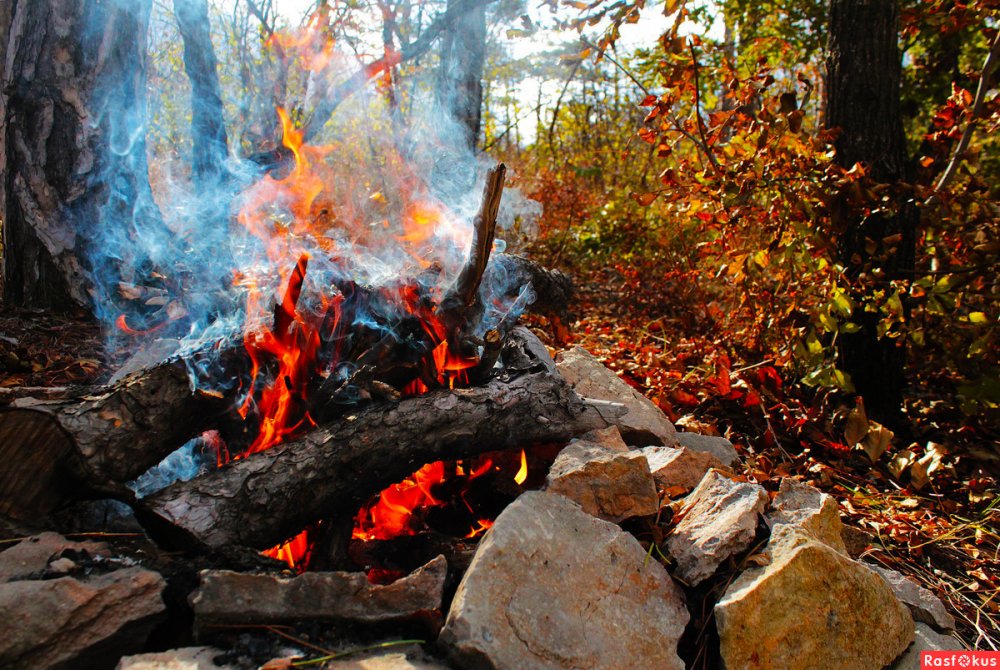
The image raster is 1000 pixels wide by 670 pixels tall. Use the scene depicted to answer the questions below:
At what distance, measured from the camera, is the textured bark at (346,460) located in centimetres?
A: 196

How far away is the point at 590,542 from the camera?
1.98 metres

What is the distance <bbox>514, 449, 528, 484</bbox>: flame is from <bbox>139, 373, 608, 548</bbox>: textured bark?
139mm

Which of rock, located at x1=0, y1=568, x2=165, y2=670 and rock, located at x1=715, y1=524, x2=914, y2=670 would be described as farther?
rock, located at x1=715, y1=524, x2=914, y2=670

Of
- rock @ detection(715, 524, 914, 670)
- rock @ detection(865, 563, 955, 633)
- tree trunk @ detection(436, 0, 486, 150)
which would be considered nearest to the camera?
rock @ detection(715, 524, 914, 670)

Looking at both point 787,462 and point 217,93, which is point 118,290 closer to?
point 217,93

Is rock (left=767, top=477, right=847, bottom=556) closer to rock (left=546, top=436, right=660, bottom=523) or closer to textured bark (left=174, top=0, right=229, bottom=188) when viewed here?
rock (left=546, top=436, right=660, bottom=523)

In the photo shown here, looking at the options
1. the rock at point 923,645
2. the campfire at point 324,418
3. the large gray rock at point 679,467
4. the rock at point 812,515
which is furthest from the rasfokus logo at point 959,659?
the campfire at point 324,418

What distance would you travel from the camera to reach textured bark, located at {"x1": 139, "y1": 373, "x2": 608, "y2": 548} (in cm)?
196

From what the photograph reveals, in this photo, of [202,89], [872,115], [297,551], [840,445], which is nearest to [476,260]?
[297,551]

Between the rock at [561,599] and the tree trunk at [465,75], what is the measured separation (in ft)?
18.4

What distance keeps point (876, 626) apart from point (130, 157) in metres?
4.83

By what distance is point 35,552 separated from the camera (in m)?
1.76

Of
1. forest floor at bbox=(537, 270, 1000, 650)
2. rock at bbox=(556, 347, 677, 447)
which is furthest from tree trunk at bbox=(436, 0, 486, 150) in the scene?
rock at bbox=(556, 347, 677, 447)

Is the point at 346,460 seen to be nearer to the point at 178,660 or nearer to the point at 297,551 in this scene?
the point at 297,551
